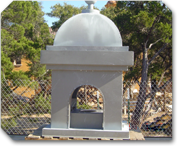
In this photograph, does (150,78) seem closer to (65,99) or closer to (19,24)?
(19,24)

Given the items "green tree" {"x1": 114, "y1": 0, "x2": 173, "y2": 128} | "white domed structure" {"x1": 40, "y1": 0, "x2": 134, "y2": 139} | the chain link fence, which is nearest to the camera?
"white domed structure" {"x1": 40, "y1": 0, "x2": 134, "y2": 139}

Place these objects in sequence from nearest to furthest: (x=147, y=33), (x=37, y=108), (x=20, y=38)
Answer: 1. (x=37, y=108)
2. (x=147, y=33)
3. (x=20, y=38)

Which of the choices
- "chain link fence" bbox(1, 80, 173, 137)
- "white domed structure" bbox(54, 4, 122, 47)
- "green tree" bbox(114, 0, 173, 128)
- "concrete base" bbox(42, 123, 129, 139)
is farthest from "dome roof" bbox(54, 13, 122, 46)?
"green tree" bbox(114, 0, 173, 128)

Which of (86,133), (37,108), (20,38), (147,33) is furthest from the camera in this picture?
(20,38)

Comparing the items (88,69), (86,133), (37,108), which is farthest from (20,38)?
(86,133)

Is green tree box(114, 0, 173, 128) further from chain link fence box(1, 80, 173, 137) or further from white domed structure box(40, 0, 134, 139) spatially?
white domed structure box(40, 0, 134, 139)

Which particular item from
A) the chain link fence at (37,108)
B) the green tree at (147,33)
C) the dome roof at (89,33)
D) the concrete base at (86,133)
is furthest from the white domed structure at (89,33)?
the green tree at (147,33)

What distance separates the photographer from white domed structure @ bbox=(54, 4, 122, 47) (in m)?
4.36

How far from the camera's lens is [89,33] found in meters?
4.36

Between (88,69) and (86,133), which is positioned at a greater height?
(88,69)

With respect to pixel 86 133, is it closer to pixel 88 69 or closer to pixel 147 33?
pixel 88 69

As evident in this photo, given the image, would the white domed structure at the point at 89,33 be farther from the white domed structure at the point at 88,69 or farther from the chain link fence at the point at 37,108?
the chain link fence at the point at 37,108

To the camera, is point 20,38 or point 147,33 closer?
point 147,33

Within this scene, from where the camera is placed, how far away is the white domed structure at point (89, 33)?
4.36 meters
